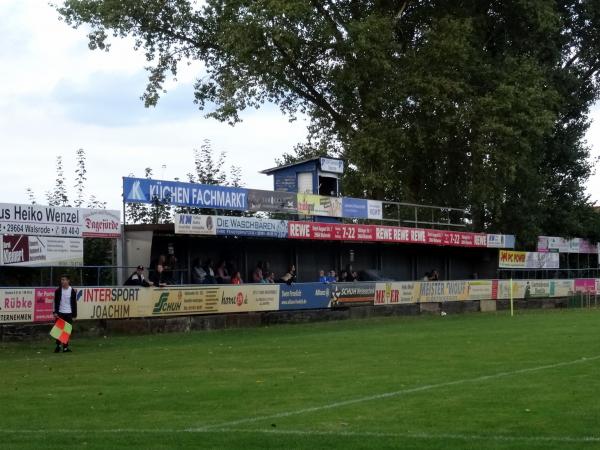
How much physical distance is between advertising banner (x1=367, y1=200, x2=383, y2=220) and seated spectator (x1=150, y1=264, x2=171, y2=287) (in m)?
13.5

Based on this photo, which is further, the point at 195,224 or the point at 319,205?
the point at 319,205

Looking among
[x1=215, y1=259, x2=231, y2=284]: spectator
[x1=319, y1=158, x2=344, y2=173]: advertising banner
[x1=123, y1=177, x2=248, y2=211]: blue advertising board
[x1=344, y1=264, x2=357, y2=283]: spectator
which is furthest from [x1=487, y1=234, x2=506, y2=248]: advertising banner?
[x1=215, y1=259, x2=231, y2=284]: spectator

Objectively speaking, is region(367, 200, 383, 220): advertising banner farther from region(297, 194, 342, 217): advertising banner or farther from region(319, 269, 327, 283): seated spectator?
region(319, 269, 327, 283): seated spectator

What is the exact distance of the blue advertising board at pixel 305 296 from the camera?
36125mm

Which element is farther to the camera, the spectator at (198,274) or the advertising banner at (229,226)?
the spectator at (198,274)

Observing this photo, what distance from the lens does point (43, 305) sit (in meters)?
27.0

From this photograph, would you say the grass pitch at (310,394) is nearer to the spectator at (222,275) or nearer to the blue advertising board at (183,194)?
the blue advertising board at (183,194)

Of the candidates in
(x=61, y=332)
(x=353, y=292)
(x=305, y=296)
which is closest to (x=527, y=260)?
(x=353, y=292)

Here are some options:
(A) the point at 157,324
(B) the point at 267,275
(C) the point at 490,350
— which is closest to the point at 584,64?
(B) the point at 267,275

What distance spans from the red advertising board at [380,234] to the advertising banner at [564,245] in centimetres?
827

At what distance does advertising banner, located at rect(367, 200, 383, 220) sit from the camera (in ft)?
145

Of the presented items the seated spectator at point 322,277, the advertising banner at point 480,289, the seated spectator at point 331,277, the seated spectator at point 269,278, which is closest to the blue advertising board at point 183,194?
the seated spectator at point 269,278

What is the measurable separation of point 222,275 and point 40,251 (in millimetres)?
8782

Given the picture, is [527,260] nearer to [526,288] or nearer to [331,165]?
[526,288]
